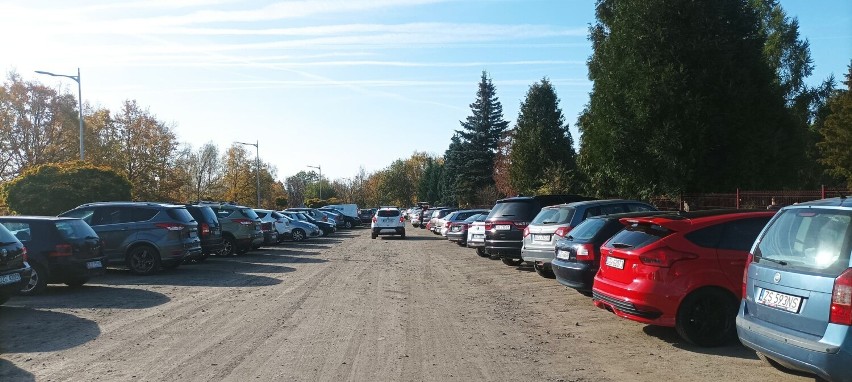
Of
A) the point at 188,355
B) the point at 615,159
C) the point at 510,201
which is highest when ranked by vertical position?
the point at 615,159

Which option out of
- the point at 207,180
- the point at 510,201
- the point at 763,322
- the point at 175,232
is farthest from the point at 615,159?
the point at 207,180

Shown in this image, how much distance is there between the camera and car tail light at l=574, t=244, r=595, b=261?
10.3 m

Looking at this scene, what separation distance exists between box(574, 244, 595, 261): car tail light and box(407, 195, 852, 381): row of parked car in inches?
1.0

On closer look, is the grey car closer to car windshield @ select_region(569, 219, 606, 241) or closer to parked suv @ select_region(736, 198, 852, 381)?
car windshield @ select_region(569, 219, 606, 241)

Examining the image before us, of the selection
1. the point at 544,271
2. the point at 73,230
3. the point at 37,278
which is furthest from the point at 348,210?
the point at 37,278

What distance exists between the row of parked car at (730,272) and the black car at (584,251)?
0.7 inches

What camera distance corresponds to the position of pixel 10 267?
985cm

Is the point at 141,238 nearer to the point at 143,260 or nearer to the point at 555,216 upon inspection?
the point at 143,260

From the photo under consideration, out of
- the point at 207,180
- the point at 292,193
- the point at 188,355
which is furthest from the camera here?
the point at 292,193

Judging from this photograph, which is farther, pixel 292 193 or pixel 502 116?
pixel 292 193

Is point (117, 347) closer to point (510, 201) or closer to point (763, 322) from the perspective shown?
point (763, 322)

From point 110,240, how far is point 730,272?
1417cm

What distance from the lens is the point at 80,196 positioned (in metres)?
25.9

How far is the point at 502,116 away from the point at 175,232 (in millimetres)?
57329
